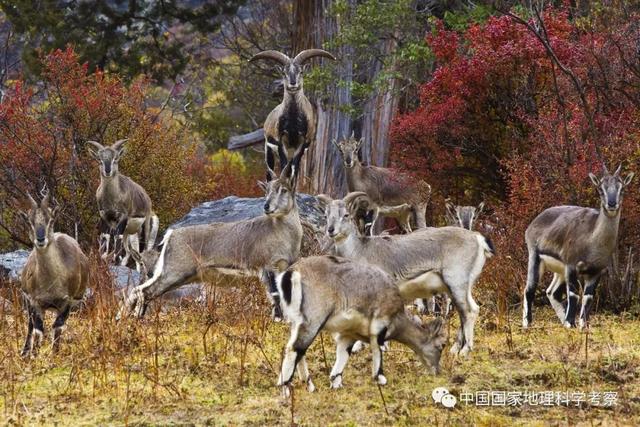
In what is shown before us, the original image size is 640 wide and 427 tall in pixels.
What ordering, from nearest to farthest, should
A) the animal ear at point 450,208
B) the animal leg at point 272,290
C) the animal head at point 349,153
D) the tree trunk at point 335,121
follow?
the animal leg at point 272,290 → the animal ear at point 450,208 → the animal head at point 349,153 → the tree trunk at point 335,121

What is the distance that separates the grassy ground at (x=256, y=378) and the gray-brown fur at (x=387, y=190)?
19.9 feet

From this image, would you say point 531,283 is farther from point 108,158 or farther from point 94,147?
point 94,147

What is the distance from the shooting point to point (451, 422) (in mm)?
7879

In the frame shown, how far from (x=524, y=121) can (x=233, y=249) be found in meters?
5.25

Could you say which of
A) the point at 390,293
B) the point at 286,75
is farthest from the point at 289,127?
the point at 390,293

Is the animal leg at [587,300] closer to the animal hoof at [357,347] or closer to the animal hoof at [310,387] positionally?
the animal hoof at [357,347]

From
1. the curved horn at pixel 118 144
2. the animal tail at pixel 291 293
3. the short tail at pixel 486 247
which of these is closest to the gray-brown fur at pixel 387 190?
the curved horn at pixel 118 144

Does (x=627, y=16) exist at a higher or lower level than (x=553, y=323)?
higher

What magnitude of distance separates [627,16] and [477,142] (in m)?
2.69

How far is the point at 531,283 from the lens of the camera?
1207 centimetres

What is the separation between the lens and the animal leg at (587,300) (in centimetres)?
1140

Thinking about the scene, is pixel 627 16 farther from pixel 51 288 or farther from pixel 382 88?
pixel 51 288

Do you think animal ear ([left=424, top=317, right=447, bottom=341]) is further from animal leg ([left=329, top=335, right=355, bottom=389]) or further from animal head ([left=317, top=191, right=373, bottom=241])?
animal head ([left=317, top=191, right=373, bottom=241])

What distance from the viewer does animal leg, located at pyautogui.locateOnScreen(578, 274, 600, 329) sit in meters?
11.4
